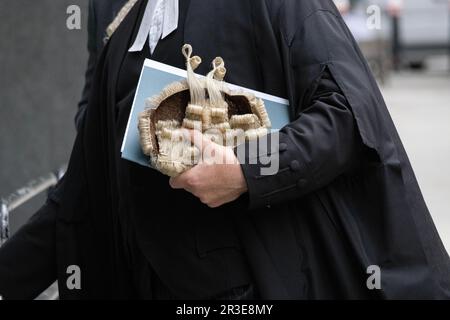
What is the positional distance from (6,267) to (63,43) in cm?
304

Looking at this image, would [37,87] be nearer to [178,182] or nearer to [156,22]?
[156,22]

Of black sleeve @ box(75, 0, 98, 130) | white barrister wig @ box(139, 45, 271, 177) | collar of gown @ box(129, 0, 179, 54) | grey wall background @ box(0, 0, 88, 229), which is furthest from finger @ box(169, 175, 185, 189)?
grey wall background @ box(0, 0, 88, 229)

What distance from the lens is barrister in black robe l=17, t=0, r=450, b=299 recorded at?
6.56ft

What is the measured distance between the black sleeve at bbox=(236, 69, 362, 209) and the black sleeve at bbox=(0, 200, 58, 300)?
796 mm

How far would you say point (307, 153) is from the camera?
6.42 ft

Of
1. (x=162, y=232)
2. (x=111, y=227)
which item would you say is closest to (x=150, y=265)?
(x=162, y=232)

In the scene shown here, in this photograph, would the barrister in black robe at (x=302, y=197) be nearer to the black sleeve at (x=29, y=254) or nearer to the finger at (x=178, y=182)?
the finger at (x=178, y=182)

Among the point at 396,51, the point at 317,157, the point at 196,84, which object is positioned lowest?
the point at 396,51

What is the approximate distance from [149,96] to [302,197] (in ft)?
1.43

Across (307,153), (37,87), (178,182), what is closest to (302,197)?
(307,153)

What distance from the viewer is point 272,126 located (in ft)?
6.71

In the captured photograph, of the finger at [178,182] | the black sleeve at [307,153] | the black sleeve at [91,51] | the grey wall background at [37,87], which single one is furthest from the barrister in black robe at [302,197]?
the grey wall background at [37,87]

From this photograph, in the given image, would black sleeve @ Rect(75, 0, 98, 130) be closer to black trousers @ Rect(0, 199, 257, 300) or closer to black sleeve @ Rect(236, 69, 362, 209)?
black trousers @ Rect(0, 199, 257, 300)
